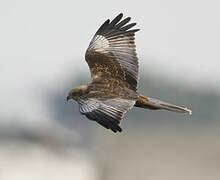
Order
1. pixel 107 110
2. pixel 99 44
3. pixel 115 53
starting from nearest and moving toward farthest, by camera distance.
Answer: pixel 107 110
pixel 115 53
pixel 99 44

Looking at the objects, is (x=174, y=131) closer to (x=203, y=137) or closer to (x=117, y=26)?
(x=203, y=137)

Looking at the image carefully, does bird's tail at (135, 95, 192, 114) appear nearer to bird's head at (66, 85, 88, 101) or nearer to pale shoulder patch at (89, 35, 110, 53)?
bird's head at (66, 85, 88, 101)

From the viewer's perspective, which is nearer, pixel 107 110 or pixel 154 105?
pixel 107 110

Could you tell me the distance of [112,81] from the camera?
1622cm

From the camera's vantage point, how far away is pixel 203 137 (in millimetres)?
48094

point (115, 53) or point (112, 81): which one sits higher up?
point (115, 53)

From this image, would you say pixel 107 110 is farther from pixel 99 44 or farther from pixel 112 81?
pixel 99 44

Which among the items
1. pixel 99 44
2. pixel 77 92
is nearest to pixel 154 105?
pixel 77 92

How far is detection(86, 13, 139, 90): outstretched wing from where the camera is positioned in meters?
16.4

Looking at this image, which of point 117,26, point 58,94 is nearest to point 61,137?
point 117,26

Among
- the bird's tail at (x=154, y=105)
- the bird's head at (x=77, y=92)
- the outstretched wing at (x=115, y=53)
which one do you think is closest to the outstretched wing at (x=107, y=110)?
the bird's head at (x=77, y=92)

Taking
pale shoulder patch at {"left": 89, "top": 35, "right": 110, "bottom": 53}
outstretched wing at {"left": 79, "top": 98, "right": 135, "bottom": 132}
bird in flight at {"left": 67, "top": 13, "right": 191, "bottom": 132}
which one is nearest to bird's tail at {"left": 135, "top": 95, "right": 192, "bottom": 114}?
bird in flight at {"left": 67, "top": 13, "right": 191, "bottom": 132}

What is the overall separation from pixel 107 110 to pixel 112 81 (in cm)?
114

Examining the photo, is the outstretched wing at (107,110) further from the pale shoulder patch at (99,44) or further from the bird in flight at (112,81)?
the pale shoulder patch at (99,44)
